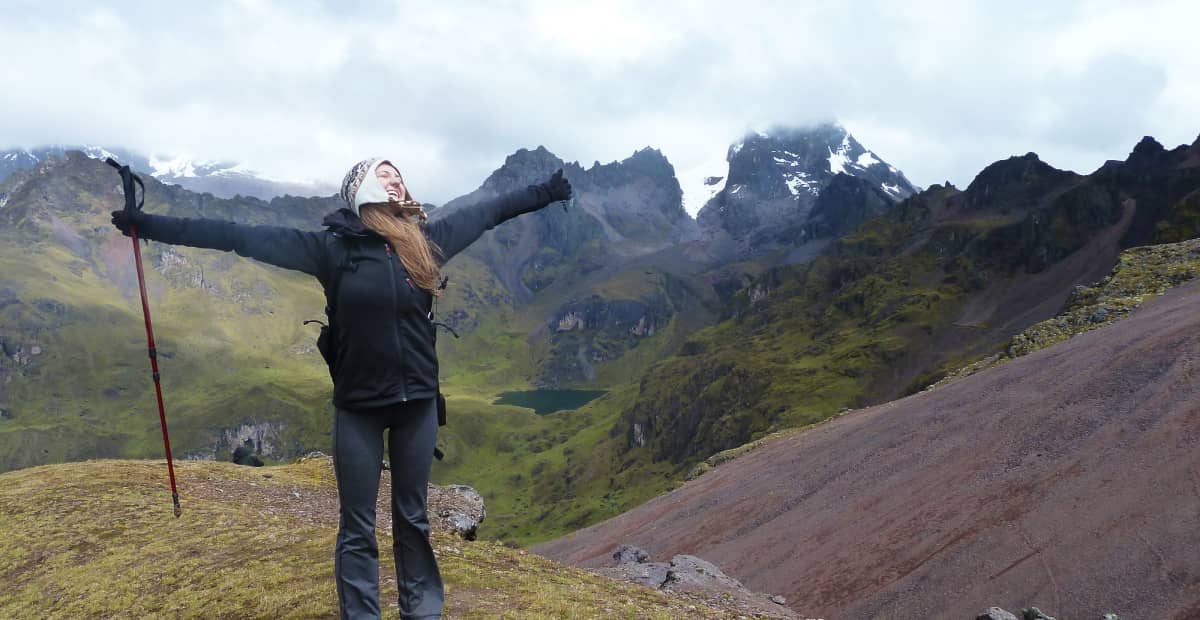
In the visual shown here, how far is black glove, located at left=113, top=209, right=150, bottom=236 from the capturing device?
26.1 ft

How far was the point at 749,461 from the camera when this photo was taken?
224 feet

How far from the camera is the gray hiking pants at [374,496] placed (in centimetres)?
777

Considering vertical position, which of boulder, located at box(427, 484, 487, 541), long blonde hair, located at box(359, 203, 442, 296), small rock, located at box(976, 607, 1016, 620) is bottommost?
small rock, located at box(976, 607, 1016, 620)

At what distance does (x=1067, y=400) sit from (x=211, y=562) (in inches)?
1743

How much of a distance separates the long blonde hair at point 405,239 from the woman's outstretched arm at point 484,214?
1.65 ft

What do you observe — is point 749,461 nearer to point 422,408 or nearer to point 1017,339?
point 1017,339

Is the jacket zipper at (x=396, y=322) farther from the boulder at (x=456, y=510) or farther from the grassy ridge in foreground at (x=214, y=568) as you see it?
the boulder at (x=456, y=510)

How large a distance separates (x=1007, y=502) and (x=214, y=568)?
34285 millimetres

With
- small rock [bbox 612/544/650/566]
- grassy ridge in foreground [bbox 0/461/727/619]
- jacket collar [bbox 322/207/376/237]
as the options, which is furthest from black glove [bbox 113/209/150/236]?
small rock [bbox 612/544/650/566]

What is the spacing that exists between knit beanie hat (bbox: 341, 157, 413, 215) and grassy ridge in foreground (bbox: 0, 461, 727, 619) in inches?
292

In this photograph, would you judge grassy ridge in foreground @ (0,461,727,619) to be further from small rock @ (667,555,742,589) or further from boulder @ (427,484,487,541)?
small rock @ (667,555,742,589)

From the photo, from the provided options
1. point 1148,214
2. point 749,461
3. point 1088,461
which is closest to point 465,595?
point 1088,461

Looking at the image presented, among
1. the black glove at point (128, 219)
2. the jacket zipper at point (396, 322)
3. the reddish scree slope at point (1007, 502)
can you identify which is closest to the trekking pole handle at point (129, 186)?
the black glove at point (128, 219)

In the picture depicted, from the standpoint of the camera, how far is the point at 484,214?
8945mm
